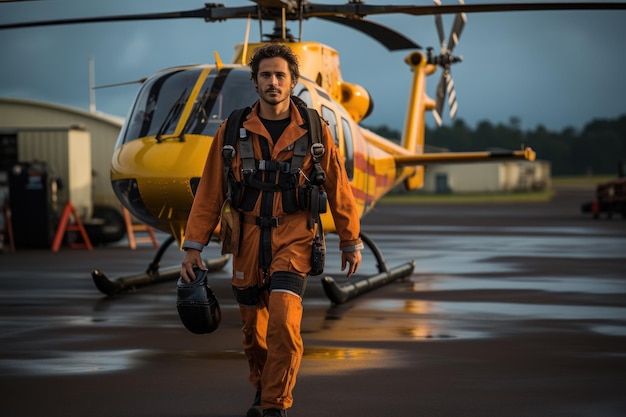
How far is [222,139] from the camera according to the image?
5.57 m

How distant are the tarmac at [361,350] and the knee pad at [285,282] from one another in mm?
817

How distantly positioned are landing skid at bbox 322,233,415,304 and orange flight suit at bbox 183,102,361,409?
16.9 feet

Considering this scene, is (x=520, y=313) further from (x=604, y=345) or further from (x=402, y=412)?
(x=402, y=412)

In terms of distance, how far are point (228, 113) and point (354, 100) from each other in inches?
130

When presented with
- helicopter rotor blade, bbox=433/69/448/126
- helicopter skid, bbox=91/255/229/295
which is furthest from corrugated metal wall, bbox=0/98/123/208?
helicopter skid, bbox=91/255/229/295

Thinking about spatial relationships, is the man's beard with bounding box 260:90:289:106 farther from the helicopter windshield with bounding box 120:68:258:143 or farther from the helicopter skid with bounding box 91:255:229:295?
the helicopter skid with bounding box 91:255:229:295

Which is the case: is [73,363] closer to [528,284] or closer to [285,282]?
[285,282]

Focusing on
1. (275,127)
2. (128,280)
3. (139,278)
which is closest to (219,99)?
(128,280)

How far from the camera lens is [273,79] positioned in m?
5.46

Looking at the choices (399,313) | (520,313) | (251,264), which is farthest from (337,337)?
(251,264)

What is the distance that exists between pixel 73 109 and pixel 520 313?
22.5 m

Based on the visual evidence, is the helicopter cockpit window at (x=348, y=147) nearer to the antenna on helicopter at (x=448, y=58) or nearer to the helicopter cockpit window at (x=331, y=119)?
the helicopter cockpit window at (x=331, y=119)

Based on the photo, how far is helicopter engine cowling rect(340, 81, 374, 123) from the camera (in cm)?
1355

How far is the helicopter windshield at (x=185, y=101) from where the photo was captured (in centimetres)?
1055
